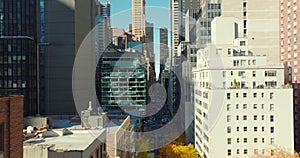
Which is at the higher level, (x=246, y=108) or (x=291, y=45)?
(x=291, y=45)

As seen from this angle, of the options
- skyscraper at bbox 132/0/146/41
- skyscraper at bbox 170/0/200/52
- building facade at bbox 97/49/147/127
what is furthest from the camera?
skyscraper at bbox 170/0/200/52

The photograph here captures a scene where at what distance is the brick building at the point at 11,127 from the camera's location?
7.20 metres

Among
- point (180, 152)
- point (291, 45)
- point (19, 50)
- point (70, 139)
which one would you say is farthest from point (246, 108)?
point (19, 50)

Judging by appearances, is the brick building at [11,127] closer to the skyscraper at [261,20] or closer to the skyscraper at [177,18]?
the skyscraper at [261,20]

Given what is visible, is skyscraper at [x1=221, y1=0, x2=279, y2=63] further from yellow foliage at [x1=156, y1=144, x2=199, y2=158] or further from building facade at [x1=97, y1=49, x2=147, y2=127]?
building facade at [x1=97, y1=49, x2=147, y2=127]

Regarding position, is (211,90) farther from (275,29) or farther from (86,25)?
(86,25)

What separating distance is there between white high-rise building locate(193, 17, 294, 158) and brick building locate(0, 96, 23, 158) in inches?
640

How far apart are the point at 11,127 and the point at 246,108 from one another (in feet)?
57.2

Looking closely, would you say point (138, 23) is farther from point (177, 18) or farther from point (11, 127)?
point (11, 127)

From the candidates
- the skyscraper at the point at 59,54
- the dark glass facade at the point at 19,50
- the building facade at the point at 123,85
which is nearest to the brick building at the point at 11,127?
the dark glass facade at the point at 19,50

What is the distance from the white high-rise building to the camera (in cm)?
2189

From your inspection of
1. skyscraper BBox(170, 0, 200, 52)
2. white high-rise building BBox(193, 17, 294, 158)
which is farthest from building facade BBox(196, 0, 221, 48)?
skyscraper BBox(170, 0, 200, 52)

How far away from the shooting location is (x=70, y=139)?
1359 centimetres

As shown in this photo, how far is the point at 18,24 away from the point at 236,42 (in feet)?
57.7
